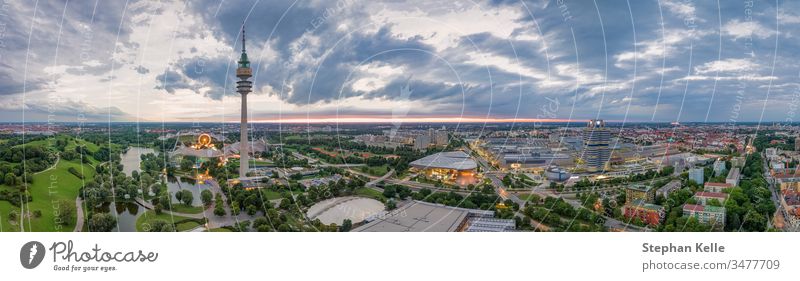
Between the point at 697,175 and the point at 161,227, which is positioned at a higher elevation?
the point at 697,175

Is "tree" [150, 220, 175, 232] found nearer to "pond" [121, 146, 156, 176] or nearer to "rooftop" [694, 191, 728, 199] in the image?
"pond" [121, 146, 156, 176]

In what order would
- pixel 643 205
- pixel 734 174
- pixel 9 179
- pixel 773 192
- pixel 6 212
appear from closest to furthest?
1. pixel 6 212
2. pixel 9 179
3. pixel 643 205
4. pixel 773 192
5. pixel 734 174

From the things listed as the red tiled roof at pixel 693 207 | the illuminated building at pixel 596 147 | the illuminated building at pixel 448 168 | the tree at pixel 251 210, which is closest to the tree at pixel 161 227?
the tree at pixel 251 210

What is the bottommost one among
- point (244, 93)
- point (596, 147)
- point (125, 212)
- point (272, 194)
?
point (125, 212)

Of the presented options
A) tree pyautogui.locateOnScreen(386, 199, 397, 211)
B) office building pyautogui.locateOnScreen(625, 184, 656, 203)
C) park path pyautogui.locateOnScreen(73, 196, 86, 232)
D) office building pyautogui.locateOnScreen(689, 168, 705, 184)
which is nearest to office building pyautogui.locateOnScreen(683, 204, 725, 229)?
office building pyautogui.locateOnScreen(625, 184, 656, 203)

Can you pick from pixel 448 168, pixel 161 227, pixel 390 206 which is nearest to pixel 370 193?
pixel 390 206

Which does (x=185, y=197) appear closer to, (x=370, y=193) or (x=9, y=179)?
(x=9, y=179)

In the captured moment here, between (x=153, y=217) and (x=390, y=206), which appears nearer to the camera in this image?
(x=390, y=206)
